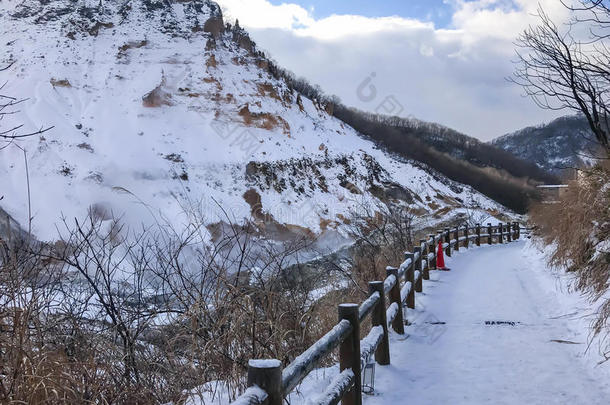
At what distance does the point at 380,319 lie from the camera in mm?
5020

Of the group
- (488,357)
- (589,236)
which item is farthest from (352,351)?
(589,236)

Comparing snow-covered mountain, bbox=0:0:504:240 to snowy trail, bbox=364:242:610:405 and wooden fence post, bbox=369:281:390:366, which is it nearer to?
snowy trail, bbox=364:242:610:405

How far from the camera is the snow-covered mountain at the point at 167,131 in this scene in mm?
22156

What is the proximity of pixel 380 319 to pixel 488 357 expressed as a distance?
137cm

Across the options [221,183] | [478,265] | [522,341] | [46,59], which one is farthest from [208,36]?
[522,341]

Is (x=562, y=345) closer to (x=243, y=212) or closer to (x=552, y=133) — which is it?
(x=243, y=212)

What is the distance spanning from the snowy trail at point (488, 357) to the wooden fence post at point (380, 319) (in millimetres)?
107

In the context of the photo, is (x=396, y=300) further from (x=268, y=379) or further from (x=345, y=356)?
(x=268, y=379)

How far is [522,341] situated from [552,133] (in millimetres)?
206772

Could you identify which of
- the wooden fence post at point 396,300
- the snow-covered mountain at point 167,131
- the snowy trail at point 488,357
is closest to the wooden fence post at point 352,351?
the snowy trail at point 488,357

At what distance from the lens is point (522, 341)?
578 centimetres

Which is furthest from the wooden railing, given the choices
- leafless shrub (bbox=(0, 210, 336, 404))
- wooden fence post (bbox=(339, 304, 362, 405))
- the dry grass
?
the dry grass

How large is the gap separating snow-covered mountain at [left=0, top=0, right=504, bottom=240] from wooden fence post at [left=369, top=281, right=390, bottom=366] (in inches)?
597

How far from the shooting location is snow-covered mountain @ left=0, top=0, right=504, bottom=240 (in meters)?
22.2
